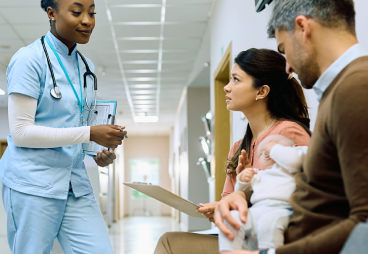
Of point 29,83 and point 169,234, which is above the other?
point 29,83

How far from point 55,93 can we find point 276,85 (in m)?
0.82

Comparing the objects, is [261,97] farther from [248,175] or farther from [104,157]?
[104,157]

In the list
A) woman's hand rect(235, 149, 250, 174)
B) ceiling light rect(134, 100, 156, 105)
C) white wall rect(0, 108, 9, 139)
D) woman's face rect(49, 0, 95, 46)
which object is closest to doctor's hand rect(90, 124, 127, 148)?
woman's face rect(49, 0, 95, 46)

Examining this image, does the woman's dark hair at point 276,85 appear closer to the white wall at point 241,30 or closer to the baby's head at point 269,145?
the white wall at point 241,30

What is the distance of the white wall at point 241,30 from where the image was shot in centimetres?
165

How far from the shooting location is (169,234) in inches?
58.0

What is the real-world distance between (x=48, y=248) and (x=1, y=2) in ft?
13.6

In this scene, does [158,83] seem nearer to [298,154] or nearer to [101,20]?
[101,20]

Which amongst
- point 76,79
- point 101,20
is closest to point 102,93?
point 101,20

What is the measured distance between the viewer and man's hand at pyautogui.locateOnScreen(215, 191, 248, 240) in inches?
42.0

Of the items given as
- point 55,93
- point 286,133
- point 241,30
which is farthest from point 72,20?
point 241,30

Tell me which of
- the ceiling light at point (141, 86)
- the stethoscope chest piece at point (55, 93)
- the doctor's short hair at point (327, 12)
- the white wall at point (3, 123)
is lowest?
the stethoscope chest piece at point (55, 93)

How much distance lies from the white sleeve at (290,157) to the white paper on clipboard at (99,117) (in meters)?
0.93

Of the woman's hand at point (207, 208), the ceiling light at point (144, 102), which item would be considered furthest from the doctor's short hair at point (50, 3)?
the ceiling light at point (144, 102)
